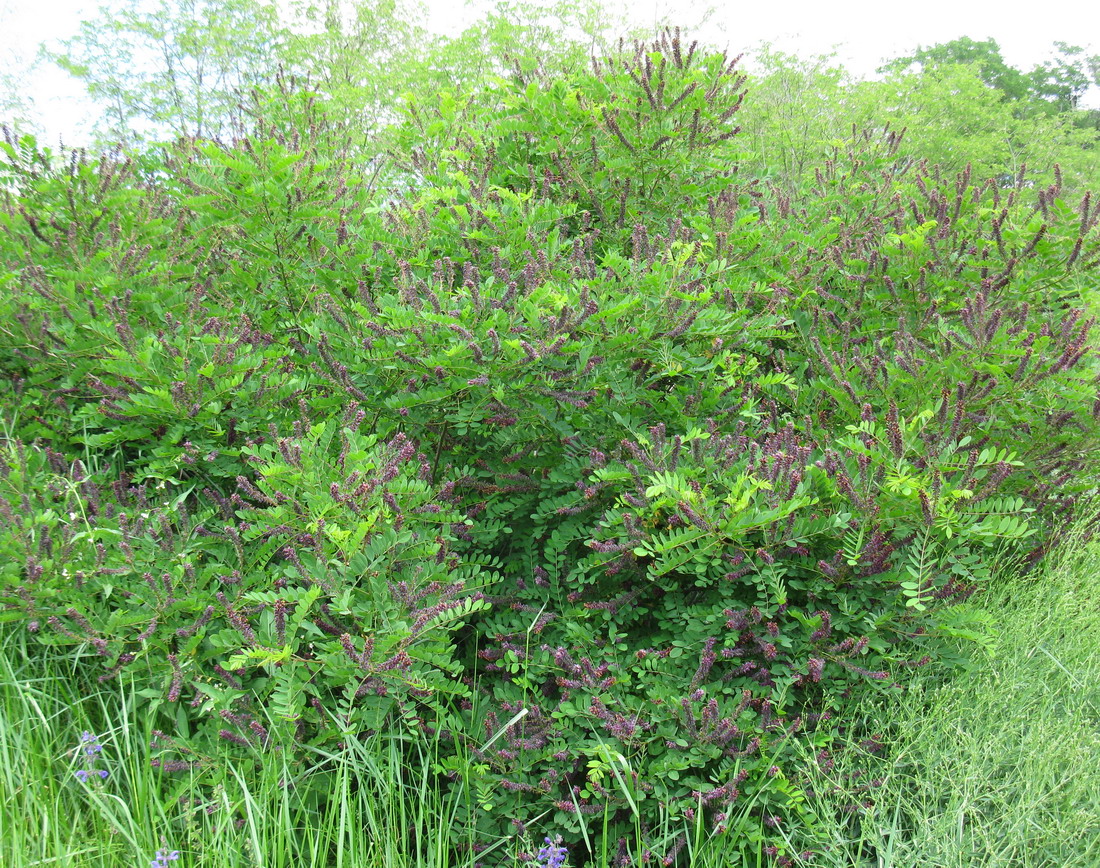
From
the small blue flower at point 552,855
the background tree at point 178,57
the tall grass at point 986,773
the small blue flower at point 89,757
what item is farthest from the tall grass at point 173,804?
the background tree at point 178,57

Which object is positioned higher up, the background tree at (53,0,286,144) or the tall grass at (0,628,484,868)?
the background tree at (53,0,286,144)

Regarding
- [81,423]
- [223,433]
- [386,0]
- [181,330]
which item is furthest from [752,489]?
[386,0]

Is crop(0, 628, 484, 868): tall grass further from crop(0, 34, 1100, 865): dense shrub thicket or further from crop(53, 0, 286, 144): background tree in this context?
crop(53, 0, 286, 144): background tree

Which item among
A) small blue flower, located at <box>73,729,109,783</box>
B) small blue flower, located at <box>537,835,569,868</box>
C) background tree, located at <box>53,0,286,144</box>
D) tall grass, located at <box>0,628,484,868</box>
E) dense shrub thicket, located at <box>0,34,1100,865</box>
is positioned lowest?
small blue flower, located at <box>537,835,569,868</box>

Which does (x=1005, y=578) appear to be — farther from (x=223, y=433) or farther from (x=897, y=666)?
(x=223, y=433)

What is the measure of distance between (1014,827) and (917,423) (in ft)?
4.19

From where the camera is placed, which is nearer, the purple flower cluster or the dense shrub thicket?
the purple flower cluster

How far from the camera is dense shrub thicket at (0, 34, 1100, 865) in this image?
95.5 inches

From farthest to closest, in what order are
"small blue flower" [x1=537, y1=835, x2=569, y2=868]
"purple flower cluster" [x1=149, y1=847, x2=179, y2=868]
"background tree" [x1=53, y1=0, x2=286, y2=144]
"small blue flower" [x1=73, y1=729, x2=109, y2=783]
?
"background tree" [x1=53, y1=0, x2=286, y2=144] → "small blue flower" [x1=73, y1=729, x2=109, y2=783] → "small blue flower" [x1=537, y1=835, x2=569, y2=868] → "purple flower cluster" [x1=149, y1=847, x2=179, y2=868]

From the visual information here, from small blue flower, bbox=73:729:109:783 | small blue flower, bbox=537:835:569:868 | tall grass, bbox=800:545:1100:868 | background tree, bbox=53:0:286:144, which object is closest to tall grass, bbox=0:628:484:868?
small blue flower, bbox=73:729:109:783

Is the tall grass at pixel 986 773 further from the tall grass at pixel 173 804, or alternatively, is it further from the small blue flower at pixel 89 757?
the small blue flower at pixel 89 757

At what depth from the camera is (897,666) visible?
2803mm

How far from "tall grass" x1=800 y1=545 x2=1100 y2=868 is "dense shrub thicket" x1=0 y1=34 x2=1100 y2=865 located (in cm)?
17

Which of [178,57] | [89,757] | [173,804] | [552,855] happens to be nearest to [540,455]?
[552,855]
